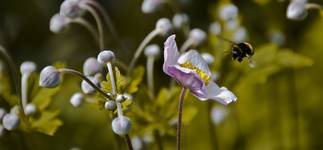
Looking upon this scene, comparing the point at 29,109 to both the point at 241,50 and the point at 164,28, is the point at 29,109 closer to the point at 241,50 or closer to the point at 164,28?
the point at 164,28

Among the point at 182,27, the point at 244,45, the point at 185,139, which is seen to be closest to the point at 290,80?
the point at 185,139

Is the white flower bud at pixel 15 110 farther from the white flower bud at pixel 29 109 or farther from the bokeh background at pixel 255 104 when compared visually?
the bokeh background at pixel 255 104

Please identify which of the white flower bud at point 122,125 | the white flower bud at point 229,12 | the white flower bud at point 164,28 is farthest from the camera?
the white flower bud at point 229,12

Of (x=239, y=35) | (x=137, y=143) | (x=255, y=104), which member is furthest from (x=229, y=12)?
(x=255, y=104)

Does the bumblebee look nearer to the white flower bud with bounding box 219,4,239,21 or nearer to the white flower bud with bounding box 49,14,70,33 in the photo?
the white flower bud with bounding box 219,4,239,21

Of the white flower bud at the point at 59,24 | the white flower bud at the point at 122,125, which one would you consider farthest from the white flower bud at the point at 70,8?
the white flower bud at the point at 122,125

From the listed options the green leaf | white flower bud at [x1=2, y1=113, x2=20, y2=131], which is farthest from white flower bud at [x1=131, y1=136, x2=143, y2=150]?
white flower bud at [x1=2, y1=113, x2=20, y2=131]
